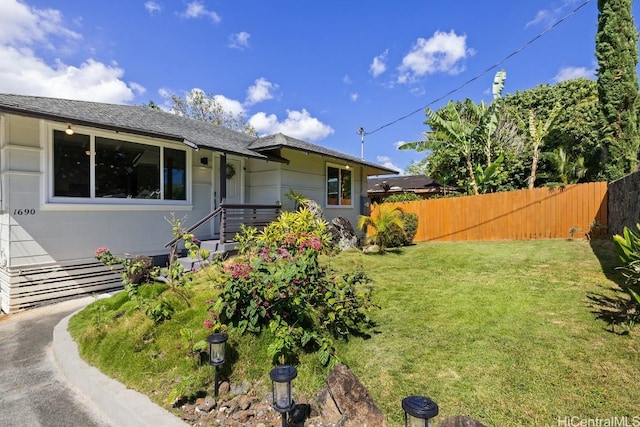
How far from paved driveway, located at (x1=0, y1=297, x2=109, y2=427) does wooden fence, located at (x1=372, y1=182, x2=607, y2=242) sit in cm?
968

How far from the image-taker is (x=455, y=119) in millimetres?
14953

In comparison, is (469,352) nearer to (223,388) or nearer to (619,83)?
(223,388)

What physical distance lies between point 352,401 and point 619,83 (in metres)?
15.7

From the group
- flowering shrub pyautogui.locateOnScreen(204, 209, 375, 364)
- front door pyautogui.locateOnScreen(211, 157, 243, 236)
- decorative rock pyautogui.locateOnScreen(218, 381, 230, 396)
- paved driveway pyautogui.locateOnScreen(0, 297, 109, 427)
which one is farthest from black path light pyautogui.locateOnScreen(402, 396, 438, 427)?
front door pyautogui.locateOnScreen(211, 157, 243, 236)

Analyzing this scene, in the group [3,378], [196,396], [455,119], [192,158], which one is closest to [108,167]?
[192,158]

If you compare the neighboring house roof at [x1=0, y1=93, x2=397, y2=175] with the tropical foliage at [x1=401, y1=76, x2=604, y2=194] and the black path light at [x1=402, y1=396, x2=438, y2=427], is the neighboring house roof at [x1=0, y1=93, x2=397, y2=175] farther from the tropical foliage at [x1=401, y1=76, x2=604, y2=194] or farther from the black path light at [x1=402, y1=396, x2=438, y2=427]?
the tropical foliage at [x1=401, y1=76, x2=604, y2=194]

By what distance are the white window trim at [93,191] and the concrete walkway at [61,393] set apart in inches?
116

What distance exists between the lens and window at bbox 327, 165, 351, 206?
1259 centimetres

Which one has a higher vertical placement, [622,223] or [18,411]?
[622,223]

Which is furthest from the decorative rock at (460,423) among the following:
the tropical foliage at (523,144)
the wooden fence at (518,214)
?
the tropical foliage at (523,144)

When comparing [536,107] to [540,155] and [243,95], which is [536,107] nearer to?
[540,155]

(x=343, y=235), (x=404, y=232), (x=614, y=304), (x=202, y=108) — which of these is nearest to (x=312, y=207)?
(x=343, y=235)

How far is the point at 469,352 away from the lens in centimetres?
328

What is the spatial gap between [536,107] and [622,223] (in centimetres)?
1590
